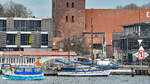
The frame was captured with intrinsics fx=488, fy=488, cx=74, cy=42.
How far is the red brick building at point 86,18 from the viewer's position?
128375 millimetres

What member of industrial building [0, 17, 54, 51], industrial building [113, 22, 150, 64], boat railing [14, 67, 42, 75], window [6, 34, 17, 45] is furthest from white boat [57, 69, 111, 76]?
window [6, 34, 17, 45]

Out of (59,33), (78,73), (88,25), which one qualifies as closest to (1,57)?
(78,73)

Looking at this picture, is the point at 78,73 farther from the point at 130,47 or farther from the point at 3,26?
the point at 3,26

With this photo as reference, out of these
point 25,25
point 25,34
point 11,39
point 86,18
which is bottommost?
point 11,39

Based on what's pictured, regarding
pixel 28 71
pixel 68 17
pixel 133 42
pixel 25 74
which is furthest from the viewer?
pixel 68 17

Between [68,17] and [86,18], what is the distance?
42.3 feet

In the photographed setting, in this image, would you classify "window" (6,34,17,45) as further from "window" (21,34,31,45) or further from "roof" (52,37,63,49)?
"roof" (52,37,63,49)

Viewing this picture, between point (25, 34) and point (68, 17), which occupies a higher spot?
point (68, 17)

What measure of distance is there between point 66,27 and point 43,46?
24409mm

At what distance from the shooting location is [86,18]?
5531 inches

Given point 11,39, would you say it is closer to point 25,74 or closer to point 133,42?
point 133,42

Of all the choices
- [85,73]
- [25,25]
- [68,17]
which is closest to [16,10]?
[68,17]

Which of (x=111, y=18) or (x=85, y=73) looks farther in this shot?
(x=111, y=18)

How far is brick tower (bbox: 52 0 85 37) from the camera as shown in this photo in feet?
420
